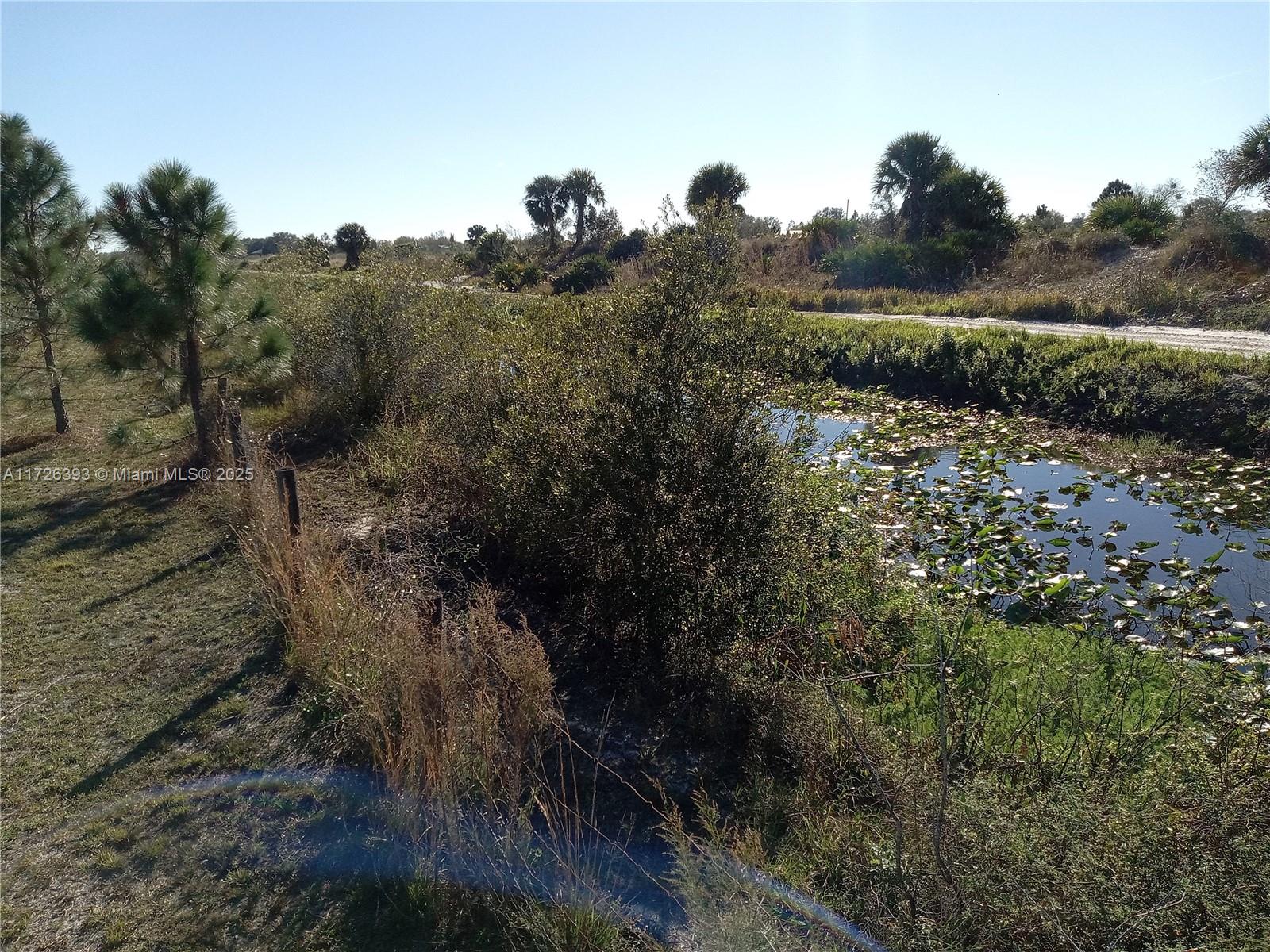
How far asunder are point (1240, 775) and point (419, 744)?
2919 millimetres

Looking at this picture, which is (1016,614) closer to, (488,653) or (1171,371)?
(488,653)

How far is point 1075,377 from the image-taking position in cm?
1052

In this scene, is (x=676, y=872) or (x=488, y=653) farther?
(x=488, y=653)

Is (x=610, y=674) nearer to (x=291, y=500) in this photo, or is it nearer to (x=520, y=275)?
(x=291, y=500)

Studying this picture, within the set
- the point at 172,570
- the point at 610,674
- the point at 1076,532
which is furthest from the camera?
the point at 1076,532

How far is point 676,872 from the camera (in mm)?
2557

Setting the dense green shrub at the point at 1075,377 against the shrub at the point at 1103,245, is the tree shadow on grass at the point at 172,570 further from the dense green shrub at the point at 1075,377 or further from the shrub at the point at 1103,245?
the shrub at the point at 1103,245

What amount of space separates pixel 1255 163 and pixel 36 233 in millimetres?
25973

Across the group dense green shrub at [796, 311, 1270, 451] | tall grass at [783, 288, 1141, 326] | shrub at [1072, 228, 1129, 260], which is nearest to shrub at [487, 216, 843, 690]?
dense green shrub at [796, 311, 1270, 451]

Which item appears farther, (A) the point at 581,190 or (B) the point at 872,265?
(A) the point at 581,190

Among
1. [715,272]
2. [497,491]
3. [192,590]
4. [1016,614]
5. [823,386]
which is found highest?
[715,272]

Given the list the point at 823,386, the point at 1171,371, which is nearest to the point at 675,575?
the point at 823,386

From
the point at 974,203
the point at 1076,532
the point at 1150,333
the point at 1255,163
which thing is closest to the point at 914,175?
the point at 974,203

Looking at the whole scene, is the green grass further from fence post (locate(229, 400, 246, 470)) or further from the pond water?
the pond water
